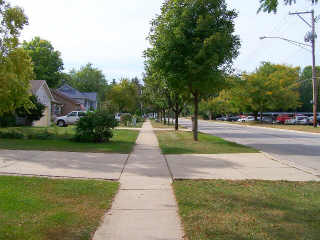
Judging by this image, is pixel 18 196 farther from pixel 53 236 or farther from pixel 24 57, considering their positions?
pixel 24 57

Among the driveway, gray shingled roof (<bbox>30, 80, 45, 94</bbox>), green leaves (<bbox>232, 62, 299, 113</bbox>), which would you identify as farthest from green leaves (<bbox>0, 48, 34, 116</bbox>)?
green leaves (<bbox>232, 62, 299, 113</bbox>)

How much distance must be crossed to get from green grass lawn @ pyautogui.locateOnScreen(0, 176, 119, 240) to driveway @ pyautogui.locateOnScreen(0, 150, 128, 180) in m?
0.89

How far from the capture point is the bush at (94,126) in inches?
660

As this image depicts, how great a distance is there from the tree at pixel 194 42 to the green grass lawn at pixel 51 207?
10.4 meters

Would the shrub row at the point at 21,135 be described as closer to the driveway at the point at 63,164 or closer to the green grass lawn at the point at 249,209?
the driveway at the point at 63,164

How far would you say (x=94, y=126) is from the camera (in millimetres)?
16719

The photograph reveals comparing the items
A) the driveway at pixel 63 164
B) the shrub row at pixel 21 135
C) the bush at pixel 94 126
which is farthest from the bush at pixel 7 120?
the driveway at pixel 63 164

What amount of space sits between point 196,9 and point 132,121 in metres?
31.6

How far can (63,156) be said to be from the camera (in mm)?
11477

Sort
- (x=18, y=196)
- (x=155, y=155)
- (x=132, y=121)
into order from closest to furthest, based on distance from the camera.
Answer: (x=18, y=196), (x=155, y=155), (x=132, y=121)

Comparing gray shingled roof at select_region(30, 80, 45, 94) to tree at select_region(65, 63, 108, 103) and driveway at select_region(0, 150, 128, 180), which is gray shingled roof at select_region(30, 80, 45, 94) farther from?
tree at select_region(65, 63, 108, 103)

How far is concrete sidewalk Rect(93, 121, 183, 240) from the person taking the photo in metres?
4.52

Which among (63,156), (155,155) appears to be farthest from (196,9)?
(63,156)

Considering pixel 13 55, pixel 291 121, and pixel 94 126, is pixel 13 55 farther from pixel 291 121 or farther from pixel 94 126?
pixel 291 121
